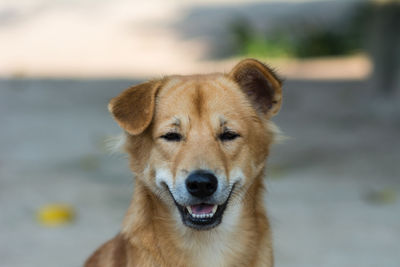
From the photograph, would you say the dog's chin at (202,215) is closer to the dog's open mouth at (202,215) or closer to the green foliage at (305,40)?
→ the dog's open mouth at (202,215)

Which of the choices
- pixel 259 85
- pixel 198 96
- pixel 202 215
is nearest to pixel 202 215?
pixel 202 215

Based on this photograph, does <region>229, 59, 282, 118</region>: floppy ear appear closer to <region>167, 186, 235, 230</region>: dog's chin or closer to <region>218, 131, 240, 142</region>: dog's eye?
<region>218, 131, 240, 142</region>: dog's eye

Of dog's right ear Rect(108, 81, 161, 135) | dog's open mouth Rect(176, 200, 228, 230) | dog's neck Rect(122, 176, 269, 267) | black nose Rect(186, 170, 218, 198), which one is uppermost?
dog's right ear Rect(108, 81, 161, 135)

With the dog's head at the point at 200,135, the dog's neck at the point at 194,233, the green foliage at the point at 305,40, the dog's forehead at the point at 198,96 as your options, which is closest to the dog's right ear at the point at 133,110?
the dog's head at the point at 200,135

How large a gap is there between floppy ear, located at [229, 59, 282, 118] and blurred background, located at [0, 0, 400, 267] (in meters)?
0.25

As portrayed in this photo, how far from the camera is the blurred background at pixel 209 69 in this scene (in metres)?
7.02

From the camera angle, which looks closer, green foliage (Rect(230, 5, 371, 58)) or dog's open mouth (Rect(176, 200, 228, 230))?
dog's open mouth (Rect(176, 200, 228, 230))

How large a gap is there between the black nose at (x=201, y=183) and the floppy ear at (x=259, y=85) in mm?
762

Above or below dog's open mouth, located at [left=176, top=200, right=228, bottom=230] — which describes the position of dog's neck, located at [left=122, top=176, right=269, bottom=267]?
below

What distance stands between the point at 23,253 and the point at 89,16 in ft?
55.8

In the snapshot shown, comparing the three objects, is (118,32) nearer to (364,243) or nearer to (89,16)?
(89,16)

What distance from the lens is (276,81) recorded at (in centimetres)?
432

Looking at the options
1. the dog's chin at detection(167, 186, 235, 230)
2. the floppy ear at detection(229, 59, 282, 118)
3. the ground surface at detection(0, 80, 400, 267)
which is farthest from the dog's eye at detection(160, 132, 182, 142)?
the ground surface at detection(0, 80, 400, 267)

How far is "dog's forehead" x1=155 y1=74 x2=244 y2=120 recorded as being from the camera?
423cm
